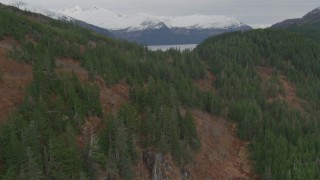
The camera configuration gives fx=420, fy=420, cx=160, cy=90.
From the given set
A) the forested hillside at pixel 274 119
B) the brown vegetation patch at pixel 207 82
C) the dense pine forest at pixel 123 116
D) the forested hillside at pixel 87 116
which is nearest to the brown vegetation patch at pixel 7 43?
the dense pine forest at pixel 123 116

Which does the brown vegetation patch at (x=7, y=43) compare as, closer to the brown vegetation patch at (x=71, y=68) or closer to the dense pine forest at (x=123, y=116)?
the dense pine forest at (x=123, y=116)

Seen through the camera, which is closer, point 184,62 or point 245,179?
point 245,179

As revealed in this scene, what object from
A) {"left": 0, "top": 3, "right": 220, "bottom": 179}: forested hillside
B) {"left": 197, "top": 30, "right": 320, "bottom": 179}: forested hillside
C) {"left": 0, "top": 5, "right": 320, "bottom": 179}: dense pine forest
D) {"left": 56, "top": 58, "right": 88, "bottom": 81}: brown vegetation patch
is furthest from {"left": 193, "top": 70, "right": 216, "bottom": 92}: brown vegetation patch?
{"left": 56, "top": 58, "right": 88, "bottom": 81}: brown vegetation patch

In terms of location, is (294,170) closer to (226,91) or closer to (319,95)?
(226,91)

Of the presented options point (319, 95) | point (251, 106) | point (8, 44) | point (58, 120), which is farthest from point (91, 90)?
point (319, 95)

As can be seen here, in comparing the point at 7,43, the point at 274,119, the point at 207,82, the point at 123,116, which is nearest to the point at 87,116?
the point at 123,116

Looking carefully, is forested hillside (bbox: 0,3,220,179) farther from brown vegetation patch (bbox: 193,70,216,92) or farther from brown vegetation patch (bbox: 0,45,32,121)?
brown vegetation patch (bbox: 193,70,216,92)
